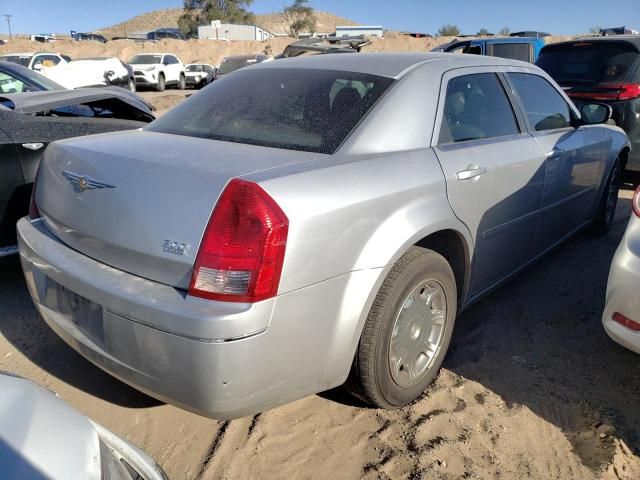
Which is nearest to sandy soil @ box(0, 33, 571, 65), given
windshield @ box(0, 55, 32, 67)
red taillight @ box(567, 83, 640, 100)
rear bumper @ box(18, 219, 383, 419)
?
windshield @ box(0, 55, 32, 67)

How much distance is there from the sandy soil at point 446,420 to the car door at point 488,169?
19.6 inches

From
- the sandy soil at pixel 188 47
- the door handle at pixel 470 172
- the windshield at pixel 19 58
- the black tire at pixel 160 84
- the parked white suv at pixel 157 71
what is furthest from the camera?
the sandy soil at pixel 188 47

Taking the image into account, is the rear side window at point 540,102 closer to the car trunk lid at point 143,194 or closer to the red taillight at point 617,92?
the car trunk lid at point 143,194

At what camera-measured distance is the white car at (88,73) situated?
16.3 meters

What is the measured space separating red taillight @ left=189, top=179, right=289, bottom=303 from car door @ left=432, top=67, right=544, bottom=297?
3.45 feet

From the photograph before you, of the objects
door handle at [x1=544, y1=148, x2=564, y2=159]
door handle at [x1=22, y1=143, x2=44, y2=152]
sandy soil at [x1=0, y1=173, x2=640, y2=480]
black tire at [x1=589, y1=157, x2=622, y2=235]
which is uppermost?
door handle at [x1=544, y1=148, x2=564, y2=159]

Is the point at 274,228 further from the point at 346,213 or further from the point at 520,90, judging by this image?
the point at 520,90

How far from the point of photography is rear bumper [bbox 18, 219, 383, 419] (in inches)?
71.1

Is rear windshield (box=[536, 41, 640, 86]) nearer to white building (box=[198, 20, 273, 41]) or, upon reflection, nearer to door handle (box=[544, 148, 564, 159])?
door handle (box=[544, 148, 564, 159])

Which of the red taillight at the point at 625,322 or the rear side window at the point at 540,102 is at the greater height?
the rear side window at the point at 540,102

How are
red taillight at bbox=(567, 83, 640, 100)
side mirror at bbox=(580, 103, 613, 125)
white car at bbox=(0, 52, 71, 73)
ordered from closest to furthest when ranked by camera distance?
side mirror at bbox=(580, 103, 613, 125), red taillight at bbox=(567, 83, 640, 100), white car at bbox=(0, 52, 71, 73)

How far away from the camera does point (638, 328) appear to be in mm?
2371

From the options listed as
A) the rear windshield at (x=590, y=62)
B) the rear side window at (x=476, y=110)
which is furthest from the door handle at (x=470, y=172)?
the rear windshield at (x=590, y=62)

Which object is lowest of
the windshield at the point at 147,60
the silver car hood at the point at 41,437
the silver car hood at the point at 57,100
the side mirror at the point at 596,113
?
the windshield at the point at 147,60
